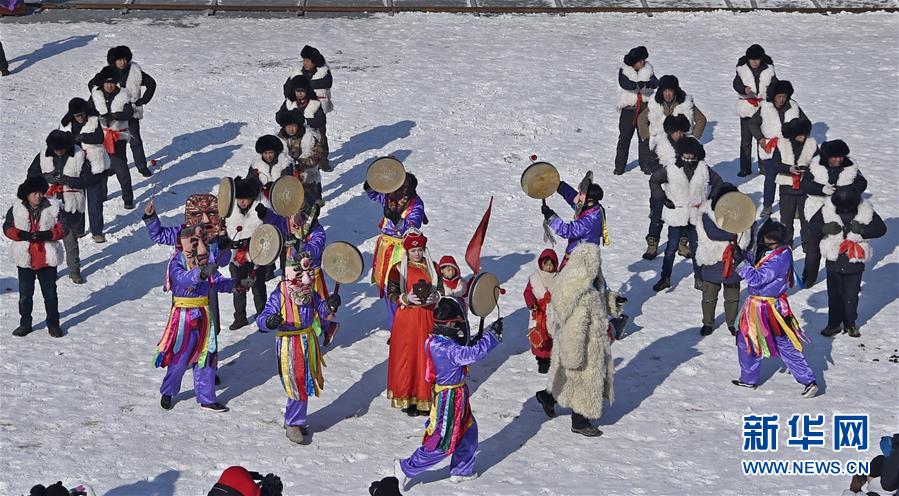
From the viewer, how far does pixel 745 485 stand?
37.9ft

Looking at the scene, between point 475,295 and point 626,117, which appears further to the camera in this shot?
point 626,117

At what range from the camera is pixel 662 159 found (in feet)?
51.1

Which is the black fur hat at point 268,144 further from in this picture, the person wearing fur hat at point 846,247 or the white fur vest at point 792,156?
the person wearing fur hat at point 846,247

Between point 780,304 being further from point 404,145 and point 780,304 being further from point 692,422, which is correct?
A: point 404,145

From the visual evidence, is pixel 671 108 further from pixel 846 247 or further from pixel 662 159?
pixel 846 247

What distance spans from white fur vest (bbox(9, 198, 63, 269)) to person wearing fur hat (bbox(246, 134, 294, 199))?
7.38 feet

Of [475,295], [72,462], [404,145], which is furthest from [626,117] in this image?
[72,462]

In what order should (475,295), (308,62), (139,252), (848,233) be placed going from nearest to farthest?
(475,295)
(848,233)
(139,252)
(308,62)

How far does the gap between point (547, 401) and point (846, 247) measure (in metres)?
3.57

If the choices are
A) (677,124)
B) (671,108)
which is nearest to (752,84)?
(671,108)

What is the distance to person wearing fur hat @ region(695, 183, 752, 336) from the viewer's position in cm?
1408

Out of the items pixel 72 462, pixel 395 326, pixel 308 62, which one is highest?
pixel 308 62

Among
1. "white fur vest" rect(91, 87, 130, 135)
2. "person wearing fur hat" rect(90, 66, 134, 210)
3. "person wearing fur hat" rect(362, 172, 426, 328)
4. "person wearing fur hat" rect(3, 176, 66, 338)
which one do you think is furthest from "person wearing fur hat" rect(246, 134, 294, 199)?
"white fur vest" rect(91, 87, 130, 135)

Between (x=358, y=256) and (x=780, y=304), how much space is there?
3.74m
